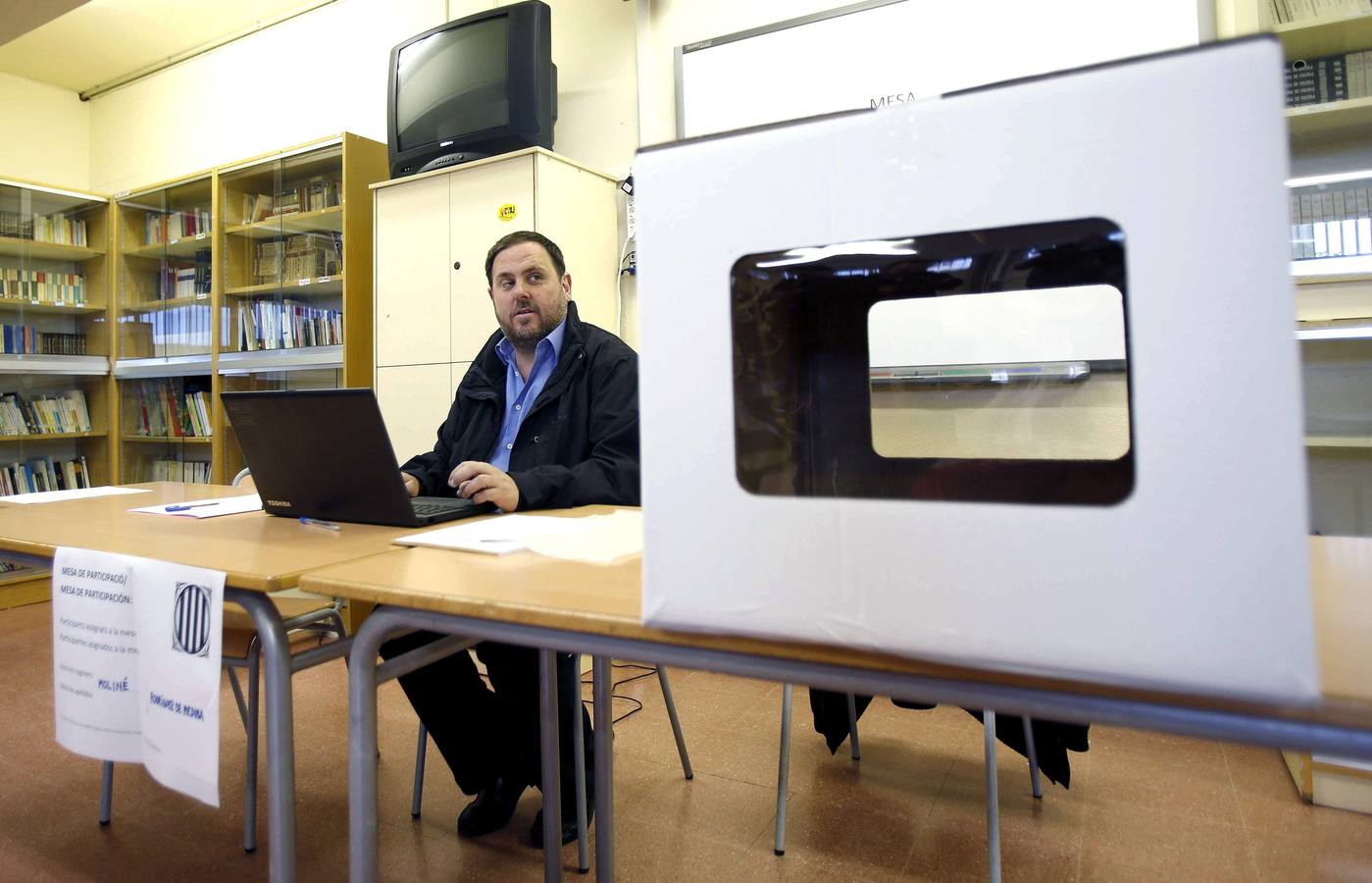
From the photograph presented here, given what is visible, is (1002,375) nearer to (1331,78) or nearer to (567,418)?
(1331,78)

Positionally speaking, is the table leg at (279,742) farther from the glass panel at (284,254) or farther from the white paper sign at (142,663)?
the glass panel at (284,254)

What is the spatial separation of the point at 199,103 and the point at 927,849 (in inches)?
204

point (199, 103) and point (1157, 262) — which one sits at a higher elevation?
point (199, 103)

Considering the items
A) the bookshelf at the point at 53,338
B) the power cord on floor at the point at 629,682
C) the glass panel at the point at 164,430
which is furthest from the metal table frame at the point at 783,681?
the bookshelf at the point at 53,338

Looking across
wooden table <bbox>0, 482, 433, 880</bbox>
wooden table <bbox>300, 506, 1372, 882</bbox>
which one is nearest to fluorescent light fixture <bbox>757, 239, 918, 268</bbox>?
wooden table <bbox>300, 506, 1372, 882</bbox>

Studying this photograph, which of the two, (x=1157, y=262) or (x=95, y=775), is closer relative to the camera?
(x=1157, y=262)

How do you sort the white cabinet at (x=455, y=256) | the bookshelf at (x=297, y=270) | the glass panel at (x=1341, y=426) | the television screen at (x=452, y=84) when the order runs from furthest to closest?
the bookshelf at (x=297, y=270) < the television screen at (x=452, y=84) < the white cabinet at (x=455, y=256) < the glass panel at (x=1341, y=426)

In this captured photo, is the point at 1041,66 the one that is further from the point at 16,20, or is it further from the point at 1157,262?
the point at 16,20

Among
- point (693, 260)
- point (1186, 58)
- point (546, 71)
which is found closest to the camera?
point (1186, 58)

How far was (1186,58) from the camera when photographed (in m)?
0.44

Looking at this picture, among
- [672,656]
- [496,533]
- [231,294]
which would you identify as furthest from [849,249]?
[231,294]

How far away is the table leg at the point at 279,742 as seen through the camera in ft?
2.85

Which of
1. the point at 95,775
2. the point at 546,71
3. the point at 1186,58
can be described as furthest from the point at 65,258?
the point at 1186,58

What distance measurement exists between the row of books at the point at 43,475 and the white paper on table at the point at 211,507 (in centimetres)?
328
